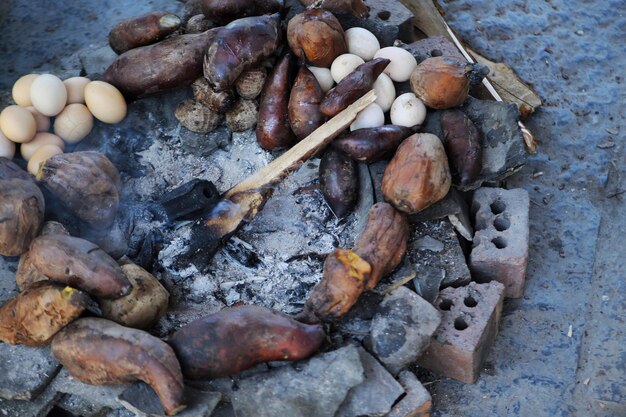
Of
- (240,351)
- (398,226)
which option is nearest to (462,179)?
(398,226)

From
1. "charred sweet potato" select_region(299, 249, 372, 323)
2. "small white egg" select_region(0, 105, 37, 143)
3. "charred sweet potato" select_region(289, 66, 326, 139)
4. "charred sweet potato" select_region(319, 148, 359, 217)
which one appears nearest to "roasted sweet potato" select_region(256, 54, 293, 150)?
"charred sweet potato" select_region(289, 66, 326, 139)

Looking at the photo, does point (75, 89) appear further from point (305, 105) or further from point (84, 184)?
point (305, 105)

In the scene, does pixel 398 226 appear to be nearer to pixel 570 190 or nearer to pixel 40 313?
pixel 570 190

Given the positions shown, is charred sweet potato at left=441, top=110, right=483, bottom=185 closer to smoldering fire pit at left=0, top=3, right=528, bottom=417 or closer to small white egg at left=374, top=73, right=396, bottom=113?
smoldering fire pit at left=0, top=3, right=528, bottom=417

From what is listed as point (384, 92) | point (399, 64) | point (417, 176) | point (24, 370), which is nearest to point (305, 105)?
point (384, 92)

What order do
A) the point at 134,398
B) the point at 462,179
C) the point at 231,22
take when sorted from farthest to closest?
the point at 231,22
the point at 462,179
the point at 134,398
